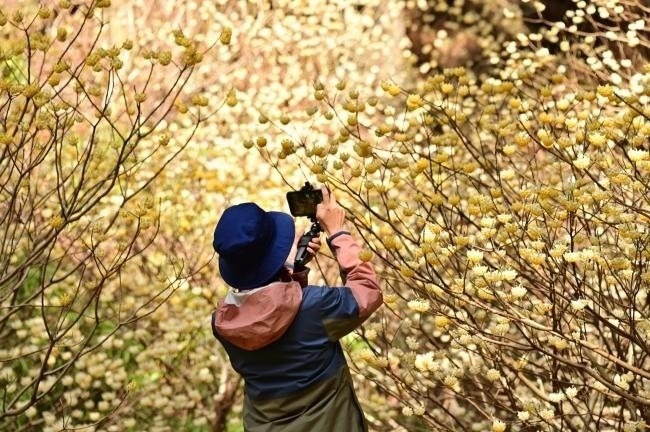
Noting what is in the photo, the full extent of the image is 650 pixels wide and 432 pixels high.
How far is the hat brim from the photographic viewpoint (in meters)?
2.51

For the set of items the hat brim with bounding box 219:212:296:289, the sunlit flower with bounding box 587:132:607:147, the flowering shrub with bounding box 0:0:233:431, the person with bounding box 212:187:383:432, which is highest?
the sunlit flower with bounding box 587:132:607:147

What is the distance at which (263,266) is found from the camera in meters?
2.51

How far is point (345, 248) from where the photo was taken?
2615 millimetres

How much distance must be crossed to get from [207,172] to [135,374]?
5.12ft

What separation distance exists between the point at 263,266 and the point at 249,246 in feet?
0.22

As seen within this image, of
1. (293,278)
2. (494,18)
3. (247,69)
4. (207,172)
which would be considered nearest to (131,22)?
(247,69)

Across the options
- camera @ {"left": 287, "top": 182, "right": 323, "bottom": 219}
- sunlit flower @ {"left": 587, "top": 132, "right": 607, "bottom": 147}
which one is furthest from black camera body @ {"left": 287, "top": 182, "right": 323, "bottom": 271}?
sunlit flower @ {"left": 587, "top": 132, "right": 607, "bottom": 147}

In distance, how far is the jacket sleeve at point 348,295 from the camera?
2479 mm

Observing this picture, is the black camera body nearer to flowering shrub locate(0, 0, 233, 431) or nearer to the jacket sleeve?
the jacket sleeve

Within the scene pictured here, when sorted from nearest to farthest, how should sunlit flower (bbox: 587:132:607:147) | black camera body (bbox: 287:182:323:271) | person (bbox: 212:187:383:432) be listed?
person (bbox: 212:187:383:432)
black camera body (bbox: 287:182:323:271)
sunlit flower (bbox: 587:132:607:147)

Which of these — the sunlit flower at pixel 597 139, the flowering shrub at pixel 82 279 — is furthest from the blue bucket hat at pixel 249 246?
A: the sunlit flower at pixel 597 139

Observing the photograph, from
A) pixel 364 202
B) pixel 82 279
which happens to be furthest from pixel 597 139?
pixel 82 279

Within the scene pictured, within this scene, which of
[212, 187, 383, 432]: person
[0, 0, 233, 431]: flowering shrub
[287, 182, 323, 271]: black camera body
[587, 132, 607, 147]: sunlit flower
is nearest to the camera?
[212, 187, 383, 432]: person

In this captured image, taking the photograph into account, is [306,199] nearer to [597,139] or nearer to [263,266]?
[263,266]
